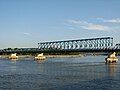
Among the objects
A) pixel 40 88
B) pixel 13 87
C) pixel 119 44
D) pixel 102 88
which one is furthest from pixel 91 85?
pixel 119 44

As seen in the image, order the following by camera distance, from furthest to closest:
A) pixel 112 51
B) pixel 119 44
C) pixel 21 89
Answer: pixel 119 44
pixel 112 51
pixel 21 89

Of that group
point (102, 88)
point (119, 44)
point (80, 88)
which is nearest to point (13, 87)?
point (80, 88)

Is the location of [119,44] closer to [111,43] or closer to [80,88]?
[111,43]

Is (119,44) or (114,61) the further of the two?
Result: (119,44)

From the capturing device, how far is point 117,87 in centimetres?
5906

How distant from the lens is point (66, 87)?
58688 mm

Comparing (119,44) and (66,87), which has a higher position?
(119,44)

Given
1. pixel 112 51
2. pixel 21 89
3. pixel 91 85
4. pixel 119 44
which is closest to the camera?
pixel 21 89

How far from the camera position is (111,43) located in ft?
650

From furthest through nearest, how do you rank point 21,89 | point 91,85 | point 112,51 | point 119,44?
point 119,44 < point 112,51 < point 91,85 < point 21,89

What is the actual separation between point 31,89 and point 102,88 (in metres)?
12.3

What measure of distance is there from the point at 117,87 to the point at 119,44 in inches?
5138

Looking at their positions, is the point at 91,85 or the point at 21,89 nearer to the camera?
the point at 21,89

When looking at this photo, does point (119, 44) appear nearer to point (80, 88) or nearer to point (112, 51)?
point (112, 51)
